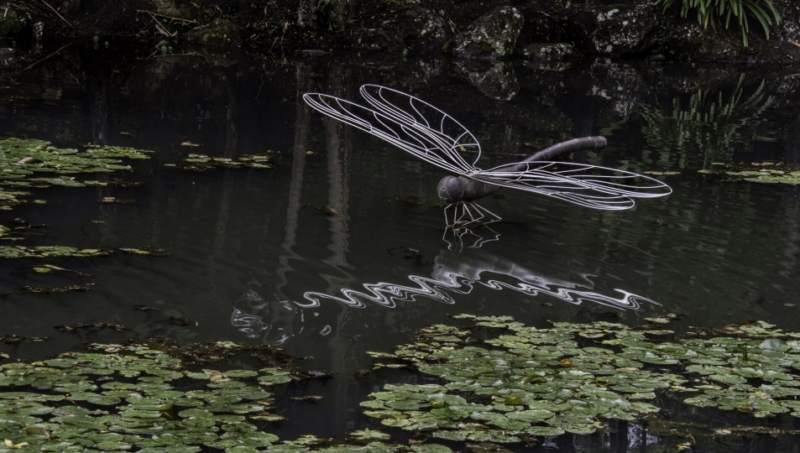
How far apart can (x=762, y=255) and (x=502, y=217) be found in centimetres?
180

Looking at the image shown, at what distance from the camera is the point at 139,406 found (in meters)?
3.25

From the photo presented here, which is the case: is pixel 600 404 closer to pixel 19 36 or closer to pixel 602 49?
pixel 19 36

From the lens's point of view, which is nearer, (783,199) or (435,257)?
(435,257)

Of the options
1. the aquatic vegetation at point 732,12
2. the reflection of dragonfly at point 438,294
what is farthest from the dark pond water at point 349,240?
the aquatic vegetation at point 732,12

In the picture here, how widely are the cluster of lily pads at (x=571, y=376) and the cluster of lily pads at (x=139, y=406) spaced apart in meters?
0.30

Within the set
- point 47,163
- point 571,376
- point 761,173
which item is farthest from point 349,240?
point 761,173

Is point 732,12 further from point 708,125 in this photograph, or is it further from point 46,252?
point 46,252

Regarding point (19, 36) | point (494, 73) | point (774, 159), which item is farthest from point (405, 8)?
point (774, 159)

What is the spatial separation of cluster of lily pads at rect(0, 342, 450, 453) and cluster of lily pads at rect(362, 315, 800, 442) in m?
0.30

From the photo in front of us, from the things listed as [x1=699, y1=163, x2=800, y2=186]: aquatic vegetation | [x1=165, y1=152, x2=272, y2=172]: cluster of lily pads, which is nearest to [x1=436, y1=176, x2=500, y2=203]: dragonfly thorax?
[x1=165, y1=152, x2=272, y2=172]: cluster of lily pads

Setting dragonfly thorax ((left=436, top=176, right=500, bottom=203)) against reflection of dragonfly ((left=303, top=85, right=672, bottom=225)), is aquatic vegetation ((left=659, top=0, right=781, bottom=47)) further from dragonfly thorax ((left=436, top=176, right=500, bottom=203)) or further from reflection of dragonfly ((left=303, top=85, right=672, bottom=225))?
dragonfly thorax ((left=436, top=176, right=500, bottom=203))

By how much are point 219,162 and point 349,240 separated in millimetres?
2194

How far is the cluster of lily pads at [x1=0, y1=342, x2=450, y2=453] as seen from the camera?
296cm

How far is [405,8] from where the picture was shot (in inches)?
766
